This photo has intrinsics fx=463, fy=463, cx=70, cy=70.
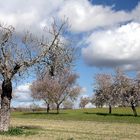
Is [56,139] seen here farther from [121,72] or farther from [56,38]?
[121,72]

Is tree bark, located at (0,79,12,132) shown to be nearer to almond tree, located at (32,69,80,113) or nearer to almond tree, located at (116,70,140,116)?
almond tree, located at (116,70,140,116)

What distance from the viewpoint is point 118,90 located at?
109 m

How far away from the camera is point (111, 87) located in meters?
115

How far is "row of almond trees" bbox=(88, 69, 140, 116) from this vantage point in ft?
343

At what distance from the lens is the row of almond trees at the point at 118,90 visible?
10444cm

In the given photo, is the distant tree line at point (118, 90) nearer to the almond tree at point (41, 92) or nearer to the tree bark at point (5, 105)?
the almond tree at point (41, 92)

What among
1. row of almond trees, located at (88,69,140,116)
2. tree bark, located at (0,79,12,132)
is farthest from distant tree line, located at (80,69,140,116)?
tree bark, located at (0,79,12,132)

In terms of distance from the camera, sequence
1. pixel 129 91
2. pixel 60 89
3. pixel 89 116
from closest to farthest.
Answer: pixel 89 116 < pixel 129 91 < pixel 60 89

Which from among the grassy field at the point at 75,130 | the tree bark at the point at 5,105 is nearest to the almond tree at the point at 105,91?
the grassy field at the point at 75,130

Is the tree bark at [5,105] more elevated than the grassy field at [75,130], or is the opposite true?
the tree bark at [5,105]

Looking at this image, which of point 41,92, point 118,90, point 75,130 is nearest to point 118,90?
point 118,90

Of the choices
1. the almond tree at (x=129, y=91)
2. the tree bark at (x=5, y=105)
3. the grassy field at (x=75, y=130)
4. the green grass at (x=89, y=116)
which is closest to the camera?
the grassy field at (x=75, y=130)

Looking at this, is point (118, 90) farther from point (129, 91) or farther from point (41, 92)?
point (41, 92)

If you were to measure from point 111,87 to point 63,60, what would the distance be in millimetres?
76242
